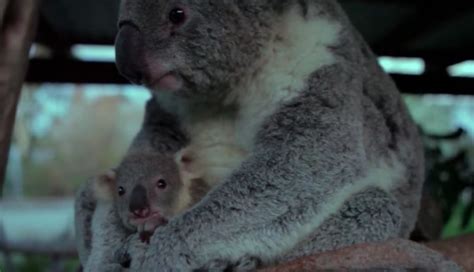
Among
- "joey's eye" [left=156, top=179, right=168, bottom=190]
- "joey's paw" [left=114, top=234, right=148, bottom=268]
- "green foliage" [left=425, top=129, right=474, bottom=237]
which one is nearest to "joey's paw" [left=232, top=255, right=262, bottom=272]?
"joey's paw" [left=114, top=234, right=148, bottom=268]

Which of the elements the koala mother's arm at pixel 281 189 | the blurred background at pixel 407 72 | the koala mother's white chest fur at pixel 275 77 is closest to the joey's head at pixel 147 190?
the koala mother's arm at pixel 281 189

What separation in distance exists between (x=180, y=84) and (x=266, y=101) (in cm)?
30

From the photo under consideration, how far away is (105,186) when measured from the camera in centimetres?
271

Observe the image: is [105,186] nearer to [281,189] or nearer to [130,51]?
[130,51]

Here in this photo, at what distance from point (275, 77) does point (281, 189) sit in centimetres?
44

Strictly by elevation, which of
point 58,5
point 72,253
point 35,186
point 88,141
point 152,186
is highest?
point 152,186

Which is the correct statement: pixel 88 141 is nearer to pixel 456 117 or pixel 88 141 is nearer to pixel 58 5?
pixel 456 117

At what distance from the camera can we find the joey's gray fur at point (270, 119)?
2283 millimetres

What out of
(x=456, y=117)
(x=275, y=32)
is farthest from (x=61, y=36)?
(x=456, y=117)

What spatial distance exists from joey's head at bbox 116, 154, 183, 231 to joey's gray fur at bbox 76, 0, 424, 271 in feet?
0.31

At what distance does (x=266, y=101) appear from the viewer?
8.41ft

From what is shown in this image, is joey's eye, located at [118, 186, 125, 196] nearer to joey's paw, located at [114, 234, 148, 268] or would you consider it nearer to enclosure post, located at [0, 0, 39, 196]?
joey's paw, located at [114, 234, 148, 268]

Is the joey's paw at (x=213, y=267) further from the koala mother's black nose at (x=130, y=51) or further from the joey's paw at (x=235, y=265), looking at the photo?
the koala mother's black nose at (x=130, y=51)

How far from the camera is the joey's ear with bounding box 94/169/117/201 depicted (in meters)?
2.68
